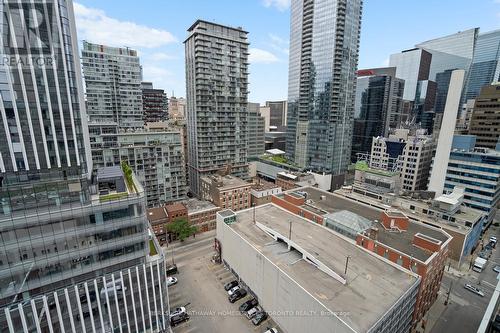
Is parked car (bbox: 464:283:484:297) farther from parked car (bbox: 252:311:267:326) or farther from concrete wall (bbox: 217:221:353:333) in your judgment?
parked car (bbox: 252:311:267:326)

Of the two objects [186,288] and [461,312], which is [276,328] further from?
[461,312]

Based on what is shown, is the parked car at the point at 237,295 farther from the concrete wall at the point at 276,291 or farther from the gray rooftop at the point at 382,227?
the gray rooftop at the point at 382,227

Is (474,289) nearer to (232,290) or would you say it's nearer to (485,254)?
(485,254)

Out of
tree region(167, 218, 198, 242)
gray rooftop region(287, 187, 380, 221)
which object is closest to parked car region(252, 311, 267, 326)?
gray rooftop region(287, 187, 380, 221)

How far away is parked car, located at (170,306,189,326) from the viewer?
141 feet

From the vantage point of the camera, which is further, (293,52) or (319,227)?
(293,52)

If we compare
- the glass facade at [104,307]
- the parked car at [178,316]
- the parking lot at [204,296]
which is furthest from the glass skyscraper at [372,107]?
the glass facade at [104,307]

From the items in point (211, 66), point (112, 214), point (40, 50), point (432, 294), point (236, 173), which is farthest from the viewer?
point (236, 173)

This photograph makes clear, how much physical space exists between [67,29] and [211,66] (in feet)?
231

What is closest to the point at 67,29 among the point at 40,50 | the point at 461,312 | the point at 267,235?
the point at 40,50

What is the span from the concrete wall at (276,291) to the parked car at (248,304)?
5.29ft

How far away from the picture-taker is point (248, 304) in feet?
154

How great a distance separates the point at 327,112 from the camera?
10925cm

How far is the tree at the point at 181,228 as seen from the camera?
2586 inches
